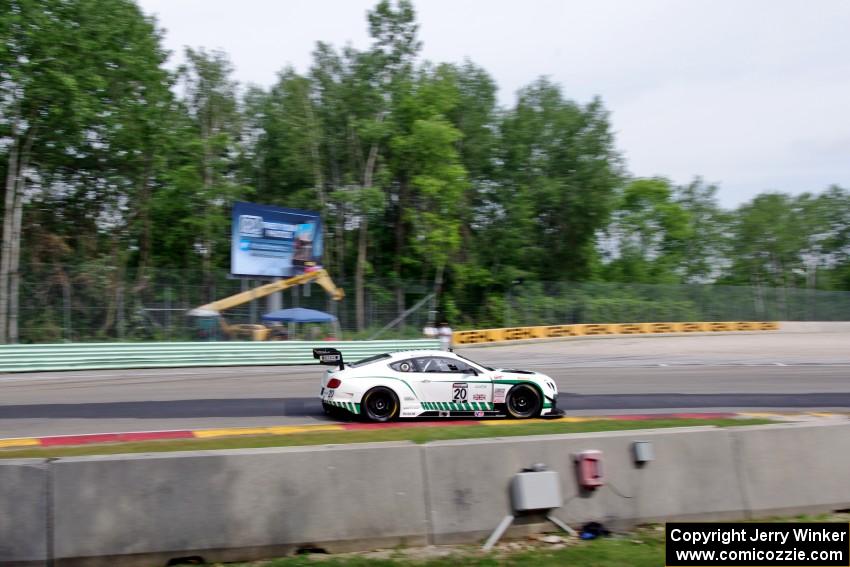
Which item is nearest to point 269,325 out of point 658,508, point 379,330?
point 379,330

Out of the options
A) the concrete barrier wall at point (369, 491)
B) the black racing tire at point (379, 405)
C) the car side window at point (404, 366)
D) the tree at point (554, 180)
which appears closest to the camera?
the concrete barrier wall at point (369, 491)

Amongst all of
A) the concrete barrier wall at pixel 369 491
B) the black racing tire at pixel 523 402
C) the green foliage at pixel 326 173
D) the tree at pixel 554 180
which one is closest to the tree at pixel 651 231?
the green foliage at pixel 326 173

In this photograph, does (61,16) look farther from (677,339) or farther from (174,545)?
(677,339)

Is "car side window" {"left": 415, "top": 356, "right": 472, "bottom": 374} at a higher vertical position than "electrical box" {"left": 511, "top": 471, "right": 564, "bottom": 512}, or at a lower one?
higher

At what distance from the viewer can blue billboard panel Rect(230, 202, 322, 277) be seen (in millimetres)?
30812

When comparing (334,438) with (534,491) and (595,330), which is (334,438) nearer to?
(534,491)

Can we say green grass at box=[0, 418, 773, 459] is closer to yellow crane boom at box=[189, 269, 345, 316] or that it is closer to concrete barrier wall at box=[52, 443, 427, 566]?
concrete barrier wall at box=[52, 443, 427, 566]

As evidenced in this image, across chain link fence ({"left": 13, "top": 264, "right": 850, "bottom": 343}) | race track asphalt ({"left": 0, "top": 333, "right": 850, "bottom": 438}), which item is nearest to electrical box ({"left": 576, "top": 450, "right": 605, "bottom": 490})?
race track asphalt ({"left": 0, "top": 333, "right": 850, "bottom": 438})

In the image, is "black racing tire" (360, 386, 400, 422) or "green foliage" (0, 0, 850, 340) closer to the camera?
"black racing tire" (360, 386, 400, 422)

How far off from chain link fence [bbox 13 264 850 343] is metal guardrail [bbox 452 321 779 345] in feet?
1.58

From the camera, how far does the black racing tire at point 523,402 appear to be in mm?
12797

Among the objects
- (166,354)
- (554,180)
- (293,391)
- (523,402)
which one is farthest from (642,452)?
(554,180)

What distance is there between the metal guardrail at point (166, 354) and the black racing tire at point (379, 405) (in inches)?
464

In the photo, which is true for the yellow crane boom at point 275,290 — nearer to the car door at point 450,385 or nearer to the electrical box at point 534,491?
the car door at point 450,385
